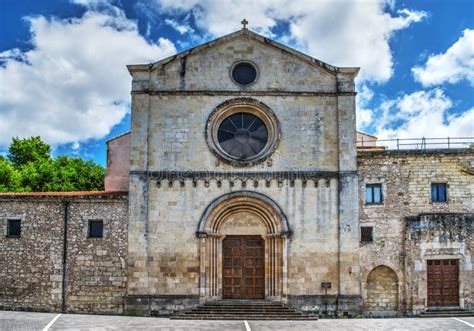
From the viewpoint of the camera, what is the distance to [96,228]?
24.9 m

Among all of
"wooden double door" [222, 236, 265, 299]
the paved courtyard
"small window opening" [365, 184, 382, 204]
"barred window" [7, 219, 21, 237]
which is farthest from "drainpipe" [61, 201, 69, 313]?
"small window opening" [365, 184, 382, 204]

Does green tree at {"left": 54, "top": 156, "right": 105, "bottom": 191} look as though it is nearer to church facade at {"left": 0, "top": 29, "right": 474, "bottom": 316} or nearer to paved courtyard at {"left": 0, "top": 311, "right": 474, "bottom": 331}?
church facade at {"left": 0, "top": 29, "right": 474, "bottom": 316}

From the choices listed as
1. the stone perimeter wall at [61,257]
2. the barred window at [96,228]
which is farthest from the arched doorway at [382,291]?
the barred window at [96,228]

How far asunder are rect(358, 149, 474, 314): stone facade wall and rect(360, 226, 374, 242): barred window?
0.61 ft

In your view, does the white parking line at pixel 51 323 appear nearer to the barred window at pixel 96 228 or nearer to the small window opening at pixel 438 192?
the barred window at pixel 96 228

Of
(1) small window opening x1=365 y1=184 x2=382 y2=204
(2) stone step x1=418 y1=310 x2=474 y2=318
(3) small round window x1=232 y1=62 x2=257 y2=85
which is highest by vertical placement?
(3) small round window x1=232 y1=62 x2=257 y2=85

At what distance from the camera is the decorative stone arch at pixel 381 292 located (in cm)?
2475

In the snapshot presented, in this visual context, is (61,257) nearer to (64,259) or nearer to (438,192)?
(64,259)

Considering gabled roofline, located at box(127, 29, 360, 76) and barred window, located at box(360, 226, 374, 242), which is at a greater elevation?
gabled roofline, located at box(127, 29, 360, 76)

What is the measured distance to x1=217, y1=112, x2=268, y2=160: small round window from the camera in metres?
25.4

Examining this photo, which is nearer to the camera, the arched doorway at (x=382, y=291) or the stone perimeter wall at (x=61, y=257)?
the stone perimeter wall at (x=61, y=257)

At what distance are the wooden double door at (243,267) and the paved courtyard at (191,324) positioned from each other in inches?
100

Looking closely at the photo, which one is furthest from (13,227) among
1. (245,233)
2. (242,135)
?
(242,135)

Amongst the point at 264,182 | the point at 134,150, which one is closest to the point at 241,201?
the point at 264,182
